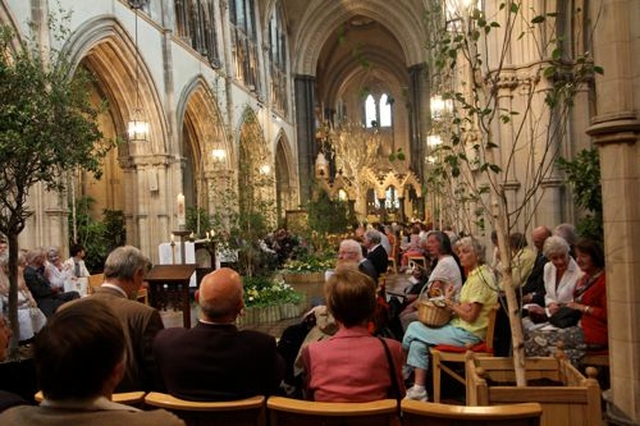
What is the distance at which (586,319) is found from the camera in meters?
3.75

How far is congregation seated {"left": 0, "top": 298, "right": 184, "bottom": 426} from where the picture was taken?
3.92ft

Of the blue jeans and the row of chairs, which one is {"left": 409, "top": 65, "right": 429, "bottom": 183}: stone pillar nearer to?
the blue jeans

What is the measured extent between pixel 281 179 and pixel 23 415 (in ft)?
87.0

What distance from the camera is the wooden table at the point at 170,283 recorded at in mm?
6993

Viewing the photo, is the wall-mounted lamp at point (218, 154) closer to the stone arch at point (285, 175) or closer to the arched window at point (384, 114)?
the stone arch at point (285, 175)

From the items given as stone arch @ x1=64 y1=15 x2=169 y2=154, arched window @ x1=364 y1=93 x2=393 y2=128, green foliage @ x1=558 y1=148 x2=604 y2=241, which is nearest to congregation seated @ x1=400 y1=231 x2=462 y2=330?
green foliage @ x1=558 y1=148 x2=604 y2=241

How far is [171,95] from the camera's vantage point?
47.5ft

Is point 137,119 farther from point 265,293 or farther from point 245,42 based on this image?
point 245,42

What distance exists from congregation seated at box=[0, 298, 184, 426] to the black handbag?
333 cm

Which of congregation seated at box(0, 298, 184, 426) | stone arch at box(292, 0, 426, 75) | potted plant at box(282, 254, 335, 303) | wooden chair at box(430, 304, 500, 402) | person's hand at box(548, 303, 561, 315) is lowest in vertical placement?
potted plant at box(282, 254, 335, 303)

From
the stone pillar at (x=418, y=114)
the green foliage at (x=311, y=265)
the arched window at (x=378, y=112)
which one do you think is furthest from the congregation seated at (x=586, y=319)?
the arched window at (x=378, y=112)

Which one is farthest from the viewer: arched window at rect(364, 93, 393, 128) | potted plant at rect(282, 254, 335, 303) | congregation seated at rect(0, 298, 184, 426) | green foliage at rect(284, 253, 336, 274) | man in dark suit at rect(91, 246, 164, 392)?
arched window at rect(364, 93, 393, 128)

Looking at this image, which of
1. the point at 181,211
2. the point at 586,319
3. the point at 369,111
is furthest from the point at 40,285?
the point at 369,111

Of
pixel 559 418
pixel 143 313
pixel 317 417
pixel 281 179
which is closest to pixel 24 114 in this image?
pixel 143 313
